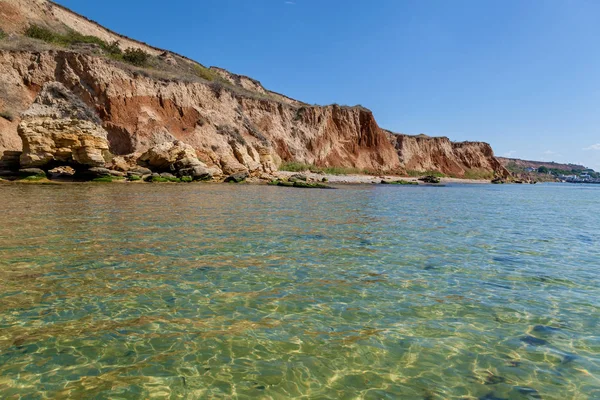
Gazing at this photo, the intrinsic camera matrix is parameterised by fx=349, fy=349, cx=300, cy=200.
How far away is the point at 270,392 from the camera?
3.53 meters

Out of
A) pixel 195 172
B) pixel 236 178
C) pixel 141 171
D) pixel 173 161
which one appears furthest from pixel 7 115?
pixel 236 178

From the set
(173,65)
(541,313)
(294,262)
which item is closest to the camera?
(541,313)

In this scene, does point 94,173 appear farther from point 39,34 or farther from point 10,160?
point 39,34

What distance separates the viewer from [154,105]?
126ft

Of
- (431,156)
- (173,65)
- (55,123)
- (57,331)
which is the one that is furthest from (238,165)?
(431,156)

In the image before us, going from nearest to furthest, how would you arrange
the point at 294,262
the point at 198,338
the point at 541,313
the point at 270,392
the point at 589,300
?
the point at 270,392, the point at 198,338, the point at 541,313, the point at 589,300, the point at 294,262

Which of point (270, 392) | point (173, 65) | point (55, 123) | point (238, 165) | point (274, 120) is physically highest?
point (173, 65)

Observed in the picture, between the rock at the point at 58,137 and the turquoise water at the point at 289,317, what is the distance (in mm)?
18296

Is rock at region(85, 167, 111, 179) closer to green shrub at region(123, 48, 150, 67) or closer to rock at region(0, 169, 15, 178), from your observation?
rock at region(0, 169, 15, 178)

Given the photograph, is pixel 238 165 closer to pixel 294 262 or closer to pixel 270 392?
pixel 294 262

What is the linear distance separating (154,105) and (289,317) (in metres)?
38.9

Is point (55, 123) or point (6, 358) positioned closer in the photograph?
point (6, 358)

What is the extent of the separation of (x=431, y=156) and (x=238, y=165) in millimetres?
67855

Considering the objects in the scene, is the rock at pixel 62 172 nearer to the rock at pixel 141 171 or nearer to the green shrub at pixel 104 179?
the green shrub at pixel 104 179
